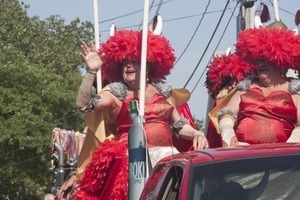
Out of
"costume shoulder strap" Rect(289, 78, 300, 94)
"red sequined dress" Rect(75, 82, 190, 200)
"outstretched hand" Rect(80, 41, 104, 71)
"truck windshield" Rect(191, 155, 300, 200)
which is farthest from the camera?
"costume shoulder strap" Rect(289, 78, 300, 94)

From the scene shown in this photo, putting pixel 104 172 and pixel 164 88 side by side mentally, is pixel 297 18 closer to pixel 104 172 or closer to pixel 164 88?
pixel 164 88

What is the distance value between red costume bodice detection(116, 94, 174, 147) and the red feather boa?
0.79 feet

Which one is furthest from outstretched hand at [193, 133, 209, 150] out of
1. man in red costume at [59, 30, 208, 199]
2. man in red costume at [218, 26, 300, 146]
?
man in red costume at [218, 26, 300, 146]

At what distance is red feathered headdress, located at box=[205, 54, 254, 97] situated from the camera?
9305 mm

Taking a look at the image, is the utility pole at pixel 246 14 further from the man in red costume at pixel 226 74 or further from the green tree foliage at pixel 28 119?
the green tree foliage at pixel 28 119

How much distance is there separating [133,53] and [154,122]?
0.60 meters

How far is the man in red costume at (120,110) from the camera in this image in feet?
25.2

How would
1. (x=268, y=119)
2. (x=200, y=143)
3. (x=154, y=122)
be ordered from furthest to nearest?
(x=154, y=122), (x=268, y=119), (x=200, y=143)

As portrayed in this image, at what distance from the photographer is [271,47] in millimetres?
7855

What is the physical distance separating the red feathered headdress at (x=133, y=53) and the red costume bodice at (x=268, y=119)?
0.84 metres

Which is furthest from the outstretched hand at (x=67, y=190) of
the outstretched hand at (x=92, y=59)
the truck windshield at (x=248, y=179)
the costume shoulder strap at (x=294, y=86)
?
the truck windshield at (x=248, y=179)

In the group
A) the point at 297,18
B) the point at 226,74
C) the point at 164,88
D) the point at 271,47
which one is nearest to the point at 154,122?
the point at 164,88

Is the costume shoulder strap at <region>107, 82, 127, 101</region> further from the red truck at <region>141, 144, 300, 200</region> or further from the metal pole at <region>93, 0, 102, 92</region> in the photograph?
the red truck at <region>141, 144, 300, 200</region>

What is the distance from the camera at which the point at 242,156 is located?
5340 mm
